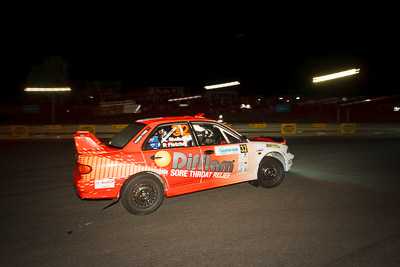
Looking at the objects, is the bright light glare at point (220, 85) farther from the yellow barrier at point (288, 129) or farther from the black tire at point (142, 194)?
the black tire at point (142, 194)

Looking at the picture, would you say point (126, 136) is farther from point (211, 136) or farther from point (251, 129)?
point (251, 129)

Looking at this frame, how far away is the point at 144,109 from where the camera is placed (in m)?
38.8

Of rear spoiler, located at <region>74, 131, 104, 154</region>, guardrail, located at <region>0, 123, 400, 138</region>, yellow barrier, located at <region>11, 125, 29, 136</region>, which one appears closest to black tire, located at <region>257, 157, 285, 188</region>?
rear spoiler, located at <region>74, 131, 104, 154</region>

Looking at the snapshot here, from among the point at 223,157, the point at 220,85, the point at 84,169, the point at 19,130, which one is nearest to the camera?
the point at 84,169

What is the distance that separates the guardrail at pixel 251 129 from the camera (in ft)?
63.4

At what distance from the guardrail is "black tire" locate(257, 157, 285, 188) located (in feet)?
42.5

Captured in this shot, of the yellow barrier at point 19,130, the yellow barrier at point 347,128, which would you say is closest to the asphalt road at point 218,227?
the yellow barrier at point 19,130

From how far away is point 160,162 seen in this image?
5051mm

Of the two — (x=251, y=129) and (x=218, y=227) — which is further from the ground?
(x=251, y=129)

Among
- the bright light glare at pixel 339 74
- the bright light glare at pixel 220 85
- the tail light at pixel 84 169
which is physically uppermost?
the bright light glare at pixel 220 85

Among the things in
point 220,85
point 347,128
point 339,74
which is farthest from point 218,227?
point 220,85

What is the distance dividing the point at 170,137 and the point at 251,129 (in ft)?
51.7

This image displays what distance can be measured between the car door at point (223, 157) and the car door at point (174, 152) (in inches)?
8.1

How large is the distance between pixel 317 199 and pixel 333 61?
2846cm
